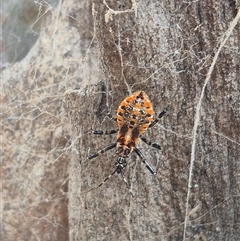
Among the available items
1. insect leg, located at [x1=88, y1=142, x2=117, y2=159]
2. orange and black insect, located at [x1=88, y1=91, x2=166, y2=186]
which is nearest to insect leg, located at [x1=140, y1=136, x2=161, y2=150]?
orange and black insect, located at [x1=88, y1=91, x2=166, y2=186]

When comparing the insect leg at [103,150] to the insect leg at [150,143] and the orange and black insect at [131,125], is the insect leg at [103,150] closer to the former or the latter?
the orange and black insect at [131,125]

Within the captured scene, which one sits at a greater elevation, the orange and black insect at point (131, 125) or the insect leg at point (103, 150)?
the orange and black insect at point (131, 125)

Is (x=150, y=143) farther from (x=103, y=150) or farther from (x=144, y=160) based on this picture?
(x=103, y=150)

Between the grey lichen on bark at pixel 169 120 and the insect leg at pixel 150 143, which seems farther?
the insect leg at pixel 150 143

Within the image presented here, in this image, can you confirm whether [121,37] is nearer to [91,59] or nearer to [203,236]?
[91,59]

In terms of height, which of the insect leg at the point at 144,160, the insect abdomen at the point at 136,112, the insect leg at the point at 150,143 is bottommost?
the insect leg at the point at 144,160

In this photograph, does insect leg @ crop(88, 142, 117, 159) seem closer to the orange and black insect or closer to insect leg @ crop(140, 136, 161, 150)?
the orange and black insect

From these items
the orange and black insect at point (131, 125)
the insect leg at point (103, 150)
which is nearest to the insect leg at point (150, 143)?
the orange and black insect at point (131, 125)
